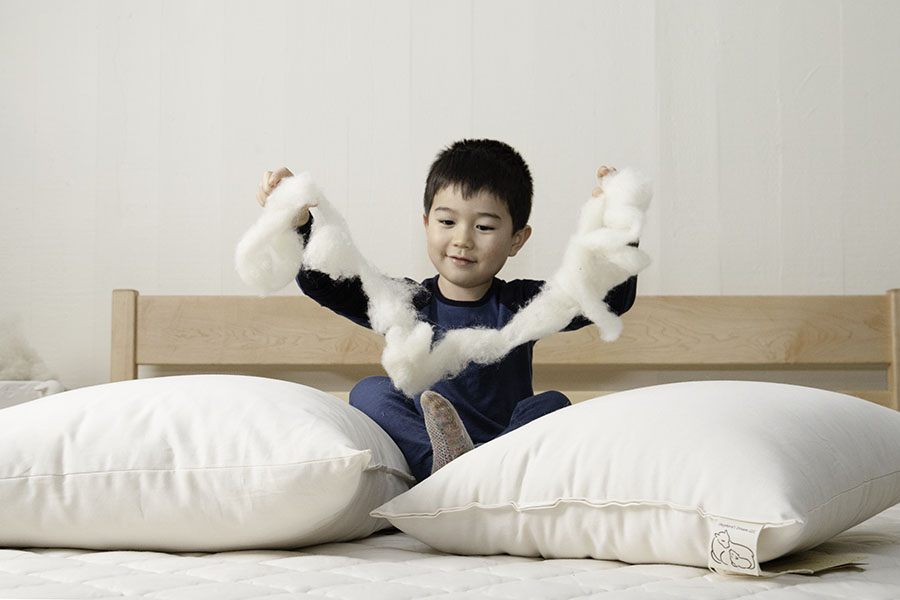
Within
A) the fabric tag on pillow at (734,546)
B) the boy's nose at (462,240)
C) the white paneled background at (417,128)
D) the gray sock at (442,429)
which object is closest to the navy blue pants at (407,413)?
the gray sock at (442,429)

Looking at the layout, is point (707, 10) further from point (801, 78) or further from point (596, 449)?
point (596, 449)

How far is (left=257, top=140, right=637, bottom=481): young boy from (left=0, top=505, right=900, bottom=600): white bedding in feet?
1.53

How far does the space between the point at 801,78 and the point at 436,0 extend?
2.93ft

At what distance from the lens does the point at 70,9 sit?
83.1 inches

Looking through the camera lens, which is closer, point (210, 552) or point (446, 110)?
point (210, 552)

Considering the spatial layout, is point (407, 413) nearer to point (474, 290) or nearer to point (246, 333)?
point (474, 290)

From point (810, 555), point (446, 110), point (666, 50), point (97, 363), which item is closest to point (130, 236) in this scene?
point (97, 363)

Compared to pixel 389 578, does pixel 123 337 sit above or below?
above

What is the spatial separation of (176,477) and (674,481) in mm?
478

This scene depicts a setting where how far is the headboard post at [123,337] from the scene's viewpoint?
75.7 inches

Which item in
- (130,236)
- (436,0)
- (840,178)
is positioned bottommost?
(130,236)

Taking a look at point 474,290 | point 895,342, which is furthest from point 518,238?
point 895,342

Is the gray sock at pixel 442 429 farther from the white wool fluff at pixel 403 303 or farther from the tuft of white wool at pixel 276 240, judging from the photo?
the tuft of white wool at pixel 276 240

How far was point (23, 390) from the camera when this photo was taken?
5.88 ft
